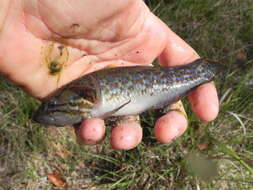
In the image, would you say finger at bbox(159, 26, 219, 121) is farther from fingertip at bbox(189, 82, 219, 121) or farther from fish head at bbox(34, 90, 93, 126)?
fish head at bbox(34, 90, 93, 126)

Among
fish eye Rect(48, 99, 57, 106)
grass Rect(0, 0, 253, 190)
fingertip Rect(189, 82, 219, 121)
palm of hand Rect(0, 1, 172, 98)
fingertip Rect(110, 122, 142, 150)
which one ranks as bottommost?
grass Rect(0, 0, 253, 190)

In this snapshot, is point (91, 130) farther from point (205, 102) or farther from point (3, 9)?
point (3, 9)

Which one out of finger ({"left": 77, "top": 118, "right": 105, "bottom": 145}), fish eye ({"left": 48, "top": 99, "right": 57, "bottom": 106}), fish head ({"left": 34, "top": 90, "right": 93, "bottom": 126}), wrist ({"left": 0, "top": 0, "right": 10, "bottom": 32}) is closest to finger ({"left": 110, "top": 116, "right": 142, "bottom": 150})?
finger ({"left": 77, "top": 118, "right": 105, "bottom": 145})

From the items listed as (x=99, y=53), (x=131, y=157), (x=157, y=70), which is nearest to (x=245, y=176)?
(x=131, y=157)

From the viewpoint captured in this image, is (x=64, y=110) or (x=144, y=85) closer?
(x=64, y=110)

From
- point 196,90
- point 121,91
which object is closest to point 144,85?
point 121,91

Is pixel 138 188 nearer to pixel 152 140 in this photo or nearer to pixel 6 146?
pixel 152 140

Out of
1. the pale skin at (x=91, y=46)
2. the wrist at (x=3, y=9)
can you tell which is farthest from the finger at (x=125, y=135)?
the wrist at (x=3, y=9)
